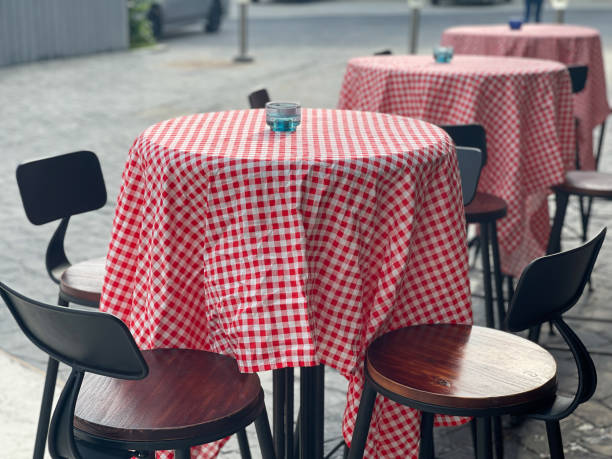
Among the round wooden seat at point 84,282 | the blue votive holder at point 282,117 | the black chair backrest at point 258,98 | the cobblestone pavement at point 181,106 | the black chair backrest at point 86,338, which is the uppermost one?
the blue votive holder at point 282,117

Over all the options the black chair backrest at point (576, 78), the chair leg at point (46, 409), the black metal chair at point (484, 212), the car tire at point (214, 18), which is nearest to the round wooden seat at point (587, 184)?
the black metal chair at point (484, 212)

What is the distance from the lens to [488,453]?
2182 mm

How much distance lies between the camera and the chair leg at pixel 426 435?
2.44 meters

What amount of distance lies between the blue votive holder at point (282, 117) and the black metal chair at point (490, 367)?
69 centimetres

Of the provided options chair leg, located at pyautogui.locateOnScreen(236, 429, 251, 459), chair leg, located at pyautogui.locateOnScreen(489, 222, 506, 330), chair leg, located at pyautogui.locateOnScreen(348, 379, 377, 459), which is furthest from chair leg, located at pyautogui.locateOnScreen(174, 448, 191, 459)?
chair leg, located at pyautogui.locateOnScreen(489, 222, 506, 330)

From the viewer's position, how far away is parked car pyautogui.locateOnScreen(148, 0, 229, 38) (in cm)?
1722

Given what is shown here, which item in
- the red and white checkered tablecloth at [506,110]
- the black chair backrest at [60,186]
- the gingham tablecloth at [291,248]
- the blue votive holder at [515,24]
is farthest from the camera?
the blue votive holder at [515,24]

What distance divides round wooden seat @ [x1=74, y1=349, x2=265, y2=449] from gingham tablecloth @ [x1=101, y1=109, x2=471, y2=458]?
8cm

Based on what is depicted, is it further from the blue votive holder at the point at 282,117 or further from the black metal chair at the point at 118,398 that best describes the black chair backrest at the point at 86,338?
the blue votive holder at the point at 282,117

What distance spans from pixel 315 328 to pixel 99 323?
65 centimetres

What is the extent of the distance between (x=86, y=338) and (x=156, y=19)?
16.1 m

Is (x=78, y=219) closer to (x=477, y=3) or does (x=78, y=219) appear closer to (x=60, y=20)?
(x=60, y=20)

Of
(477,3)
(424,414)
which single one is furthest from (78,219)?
(477,3)

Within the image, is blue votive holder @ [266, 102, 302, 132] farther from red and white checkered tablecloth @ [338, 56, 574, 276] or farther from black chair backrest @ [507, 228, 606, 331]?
red and white checkered tablecloth @ [338, 56, 574, 276]
